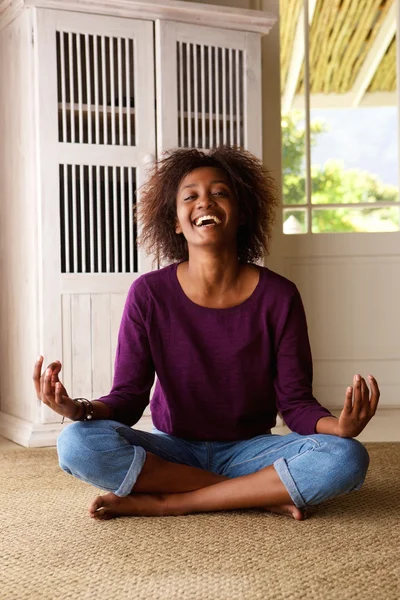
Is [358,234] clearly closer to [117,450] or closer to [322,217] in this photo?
[322,217]

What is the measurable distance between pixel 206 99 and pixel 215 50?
0.65 ft

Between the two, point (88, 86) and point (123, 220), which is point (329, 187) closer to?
point (123, 220)

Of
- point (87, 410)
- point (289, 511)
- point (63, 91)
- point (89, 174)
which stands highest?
point (63, 91)

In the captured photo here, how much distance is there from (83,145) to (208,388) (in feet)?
4.69

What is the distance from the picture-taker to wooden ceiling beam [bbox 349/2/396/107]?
3.99m

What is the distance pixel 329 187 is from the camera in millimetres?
3984

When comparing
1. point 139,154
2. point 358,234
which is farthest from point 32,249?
point 358,234

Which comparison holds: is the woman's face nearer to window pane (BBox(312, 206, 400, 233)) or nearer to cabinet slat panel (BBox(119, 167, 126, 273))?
cabinet slat panel (BBox(119, 167, 126, 273))

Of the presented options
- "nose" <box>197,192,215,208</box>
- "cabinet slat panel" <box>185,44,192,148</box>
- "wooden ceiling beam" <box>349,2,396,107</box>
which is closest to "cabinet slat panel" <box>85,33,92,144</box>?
"cabinet slat panel" <box>185,44,192,148</box>

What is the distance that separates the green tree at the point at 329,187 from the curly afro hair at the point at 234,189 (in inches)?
69.6

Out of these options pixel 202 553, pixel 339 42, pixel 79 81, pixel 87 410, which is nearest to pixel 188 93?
pixel 79 81

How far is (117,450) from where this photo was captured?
5.88 feet

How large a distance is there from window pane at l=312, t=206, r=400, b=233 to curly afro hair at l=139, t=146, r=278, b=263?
179 cm

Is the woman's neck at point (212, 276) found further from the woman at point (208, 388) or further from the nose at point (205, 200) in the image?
the nose at point (205, 200)
